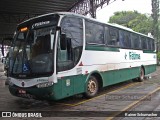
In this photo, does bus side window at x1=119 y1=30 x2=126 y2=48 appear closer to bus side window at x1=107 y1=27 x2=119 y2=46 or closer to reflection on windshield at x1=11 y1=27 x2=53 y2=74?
bus side window at x1=107 y1=27 x2=119 y2=46

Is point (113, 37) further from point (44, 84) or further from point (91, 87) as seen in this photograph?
point (44, 84)

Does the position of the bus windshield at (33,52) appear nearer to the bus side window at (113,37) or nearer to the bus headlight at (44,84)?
the bus headlight at (44,84)

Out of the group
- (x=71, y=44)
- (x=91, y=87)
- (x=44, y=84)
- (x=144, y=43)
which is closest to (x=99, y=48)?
(x=91, y=87)

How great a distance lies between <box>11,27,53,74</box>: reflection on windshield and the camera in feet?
25.5

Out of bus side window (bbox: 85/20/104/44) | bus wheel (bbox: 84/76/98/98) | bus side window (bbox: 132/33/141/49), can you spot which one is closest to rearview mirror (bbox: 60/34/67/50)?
bus side window (bbox: 85/20/104/44)

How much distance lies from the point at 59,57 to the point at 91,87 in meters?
2.35

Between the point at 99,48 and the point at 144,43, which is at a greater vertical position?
the point at 144,43

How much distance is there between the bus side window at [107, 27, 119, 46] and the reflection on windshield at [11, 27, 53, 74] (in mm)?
3629

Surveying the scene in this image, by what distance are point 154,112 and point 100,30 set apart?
13.7 ft

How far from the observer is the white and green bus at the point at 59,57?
7.73 metres

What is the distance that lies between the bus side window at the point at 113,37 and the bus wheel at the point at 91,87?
1.86 m

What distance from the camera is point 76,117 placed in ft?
22.9

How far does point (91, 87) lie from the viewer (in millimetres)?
9680

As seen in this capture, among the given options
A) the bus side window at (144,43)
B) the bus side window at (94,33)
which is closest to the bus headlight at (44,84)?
the bus side window at (94,33)
